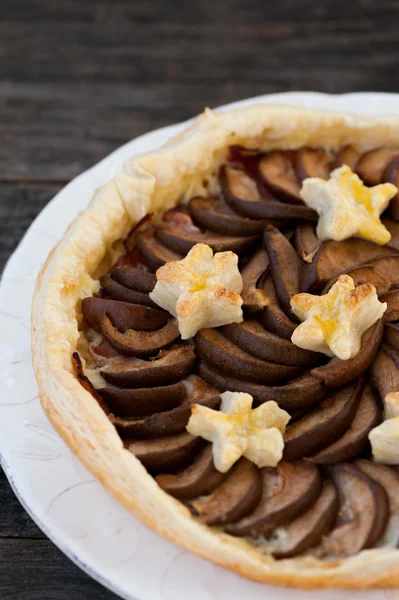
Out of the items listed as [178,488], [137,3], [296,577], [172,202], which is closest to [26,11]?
[137,3]

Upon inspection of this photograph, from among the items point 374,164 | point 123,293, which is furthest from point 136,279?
point 374,164

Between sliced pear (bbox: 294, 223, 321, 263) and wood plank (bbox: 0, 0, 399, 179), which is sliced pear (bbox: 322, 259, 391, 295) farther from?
wood plank (bbox: 0, 0, 399, 179)

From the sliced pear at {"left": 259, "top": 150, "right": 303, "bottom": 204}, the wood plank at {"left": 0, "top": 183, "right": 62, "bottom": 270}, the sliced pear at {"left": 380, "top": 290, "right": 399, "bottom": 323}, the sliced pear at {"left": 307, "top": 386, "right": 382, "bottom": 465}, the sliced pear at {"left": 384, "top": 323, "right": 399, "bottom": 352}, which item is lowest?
the wood plank at {"left": 0, "top": 183, "right": 62, "bottom": 270}

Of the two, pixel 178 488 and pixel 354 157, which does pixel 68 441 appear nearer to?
pixel 178 488

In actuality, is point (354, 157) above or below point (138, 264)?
above

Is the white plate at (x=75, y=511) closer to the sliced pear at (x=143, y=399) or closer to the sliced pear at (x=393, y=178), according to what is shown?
the sliced pear at (x=143, y=399)

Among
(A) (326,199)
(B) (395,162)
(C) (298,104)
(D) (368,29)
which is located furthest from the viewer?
(D) (368,29)

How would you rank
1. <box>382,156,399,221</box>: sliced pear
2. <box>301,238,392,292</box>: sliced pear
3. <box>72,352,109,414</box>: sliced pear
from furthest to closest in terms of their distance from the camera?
<box>382,156,399,221</box>: sliced pear → <box>301,238,392,292</box>: sliced pear → <box>72,352,109,414</box>: sliced pear

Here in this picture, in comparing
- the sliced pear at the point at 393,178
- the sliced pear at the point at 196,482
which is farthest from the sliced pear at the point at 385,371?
the sliced pear at the point at 393,178

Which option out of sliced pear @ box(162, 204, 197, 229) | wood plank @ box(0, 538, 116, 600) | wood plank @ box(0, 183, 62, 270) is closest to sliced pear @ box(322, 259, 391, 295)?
sliced pear @ box(162, 204, 197, 229)
